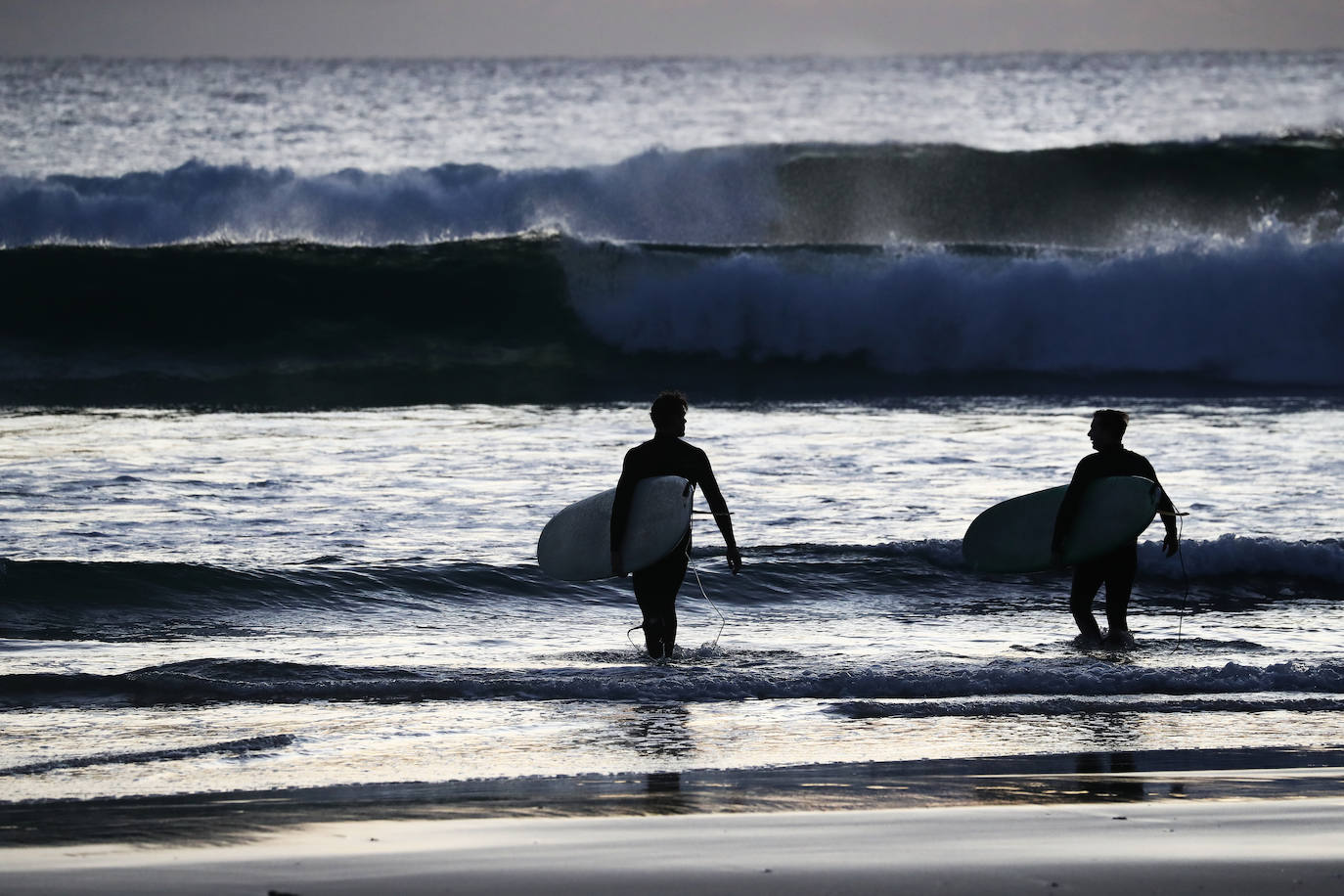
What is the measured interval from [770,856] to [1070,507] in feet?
12.9

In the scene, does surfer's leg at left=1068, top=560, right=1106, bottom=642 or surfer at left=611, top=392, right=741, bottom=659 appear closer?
surfer at left=611, top=392, right=741, bottom=659

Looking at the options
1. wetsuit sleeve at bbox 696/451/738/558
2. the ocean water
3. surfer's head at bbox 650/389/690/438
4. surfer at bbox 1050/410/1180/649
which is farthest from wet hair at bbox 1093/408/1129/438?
surfer's head at bbox 650/389/690/438

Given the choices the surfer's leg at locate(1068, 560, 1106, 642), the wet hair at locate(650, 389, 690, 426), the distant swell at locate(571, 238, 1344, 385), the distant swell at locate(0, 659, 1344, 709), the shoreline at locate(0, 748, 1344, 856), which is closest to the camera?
the shoreline at locate(0, 748, 1344, 856)

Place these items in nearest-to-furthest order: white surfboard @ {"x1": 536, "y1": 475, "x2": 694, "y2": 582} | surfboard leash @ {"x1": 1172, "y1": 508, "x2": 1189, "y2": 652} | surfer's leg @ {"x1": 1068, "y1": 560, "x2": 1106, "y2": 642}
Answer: white surfboard @ {"x1": 536, "y1": 475, "x2": 694, "y2": 582}
surfer's leg @ {"x1": 1068, "y1": 560, "x2": 1106, "y2": 642}
surfboard leash @ {"x1": 1172, "y1": 508, "x2": 1189, "y2": 652}

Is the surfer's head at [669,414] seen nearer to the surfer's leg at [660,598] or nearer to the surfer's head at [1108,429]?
the surfer's leg at [660,598]

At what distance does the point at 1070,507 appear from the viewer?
7.78 meters

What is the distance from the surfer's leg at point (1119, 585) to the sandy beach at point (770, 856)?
9.83 feet

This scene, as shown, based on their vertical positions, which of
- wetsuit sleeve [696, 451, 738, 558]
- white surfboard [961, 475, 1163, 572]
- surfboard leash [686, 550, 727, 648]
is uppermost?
wetsuit sleeve [696, 451, 738, 558]

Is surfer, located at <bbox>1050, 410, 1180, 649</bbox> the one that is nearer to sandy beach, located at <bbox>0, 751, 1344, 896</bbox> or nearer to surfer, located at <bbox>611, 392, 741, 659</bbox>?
surfer, located at <bbox>611, 392, 741, 659</bbox>

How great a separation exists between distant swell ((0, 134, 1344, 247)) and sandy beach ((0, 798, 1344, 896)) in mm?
22130

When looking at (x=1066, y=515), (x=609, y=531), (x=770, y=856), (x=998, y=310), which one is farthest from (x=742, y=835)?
(x=998, y=310)

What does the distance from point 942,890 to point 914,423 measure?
37.1 ft

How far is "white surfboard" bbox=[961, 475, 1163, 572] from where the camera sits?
7691mm

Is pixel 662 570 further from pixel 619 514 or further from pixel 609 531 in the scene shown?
pixel 609 531
